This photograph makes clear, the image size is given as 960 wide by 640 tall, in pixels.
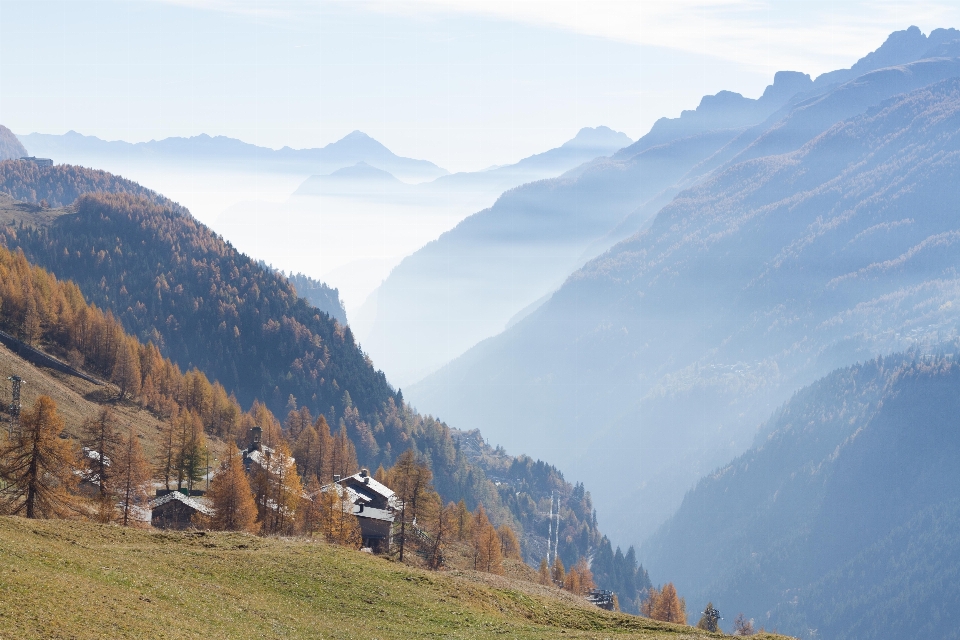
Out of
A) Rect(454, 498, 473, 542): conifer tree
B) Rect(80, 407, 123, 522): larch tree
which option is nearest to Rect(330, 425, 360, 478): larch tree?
Rect(454, 498, 473, 542): conifer tree

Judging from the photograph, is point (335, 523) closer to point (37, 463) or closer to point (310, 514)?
point (310, 514)

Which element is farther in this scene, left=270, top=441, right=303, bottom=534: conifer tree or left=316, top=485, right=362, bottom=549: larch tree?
left=316, top=485, right=362, bottom=549: larch tree

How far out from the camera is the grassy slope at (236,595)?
129ft

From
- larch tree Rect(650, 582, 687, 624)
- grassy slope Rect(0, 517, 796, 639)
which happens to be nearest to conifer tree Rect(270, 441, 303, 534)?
grassy slope Rect(0, 517, 796, 639)

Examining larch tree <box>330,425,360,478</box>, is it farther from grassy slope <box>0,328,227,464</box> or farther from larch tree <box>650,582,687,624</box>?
larch tree <box>650,582,687,624</box>

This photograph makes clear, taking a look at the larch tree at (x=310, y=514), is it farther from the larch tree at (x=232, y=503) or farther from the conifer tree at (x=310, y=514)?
the larch tree at (x=232, y=503)

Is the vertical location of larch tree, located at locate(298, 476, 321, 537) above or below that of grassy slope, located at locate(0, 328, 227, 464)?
below

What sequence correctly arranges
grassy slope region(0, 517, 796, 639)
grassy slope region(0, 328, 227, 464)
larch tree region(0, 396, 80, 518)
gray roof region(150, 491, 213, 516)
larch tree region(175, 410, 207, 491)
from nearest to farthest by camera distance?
grassy slope region(0, 517, 796, 639), larch tree region(0, 396, 80, 518), gray roof region(150, 491, 213, 516), larch tree region(175, 410, 207, 491), grassy slope region(0, 328, 227, 464)

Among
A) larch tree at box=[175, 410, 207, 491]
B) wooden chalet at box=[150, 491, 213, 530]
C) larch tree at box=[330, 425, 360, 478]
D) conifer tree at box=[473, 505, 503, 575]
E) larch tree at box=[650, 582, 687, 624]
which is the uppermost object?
larch tree at box=[330, 425, 360, 478]

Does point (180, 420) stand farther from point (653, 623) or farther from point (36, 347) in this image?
point (653, 623)

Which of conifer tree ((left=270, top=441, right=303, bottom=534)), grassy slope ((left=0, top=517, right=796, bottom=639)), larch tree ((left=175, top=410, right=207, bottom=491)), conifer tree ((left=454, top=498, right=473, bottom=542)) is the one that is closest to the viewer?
grassy slope ((left=0, top=517, right=796, bottom=639))

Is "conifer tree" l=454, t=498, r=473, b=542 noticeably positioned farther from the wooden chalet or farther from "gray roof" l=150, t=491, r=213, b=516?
the wooden chalet

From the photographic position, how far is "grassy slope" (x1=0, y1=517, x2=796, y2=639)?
3931 centimetres

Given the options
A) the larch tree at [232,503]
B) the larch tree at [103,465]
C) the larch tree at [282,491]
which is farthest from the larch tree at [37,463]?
the larch tree at [282,491]
